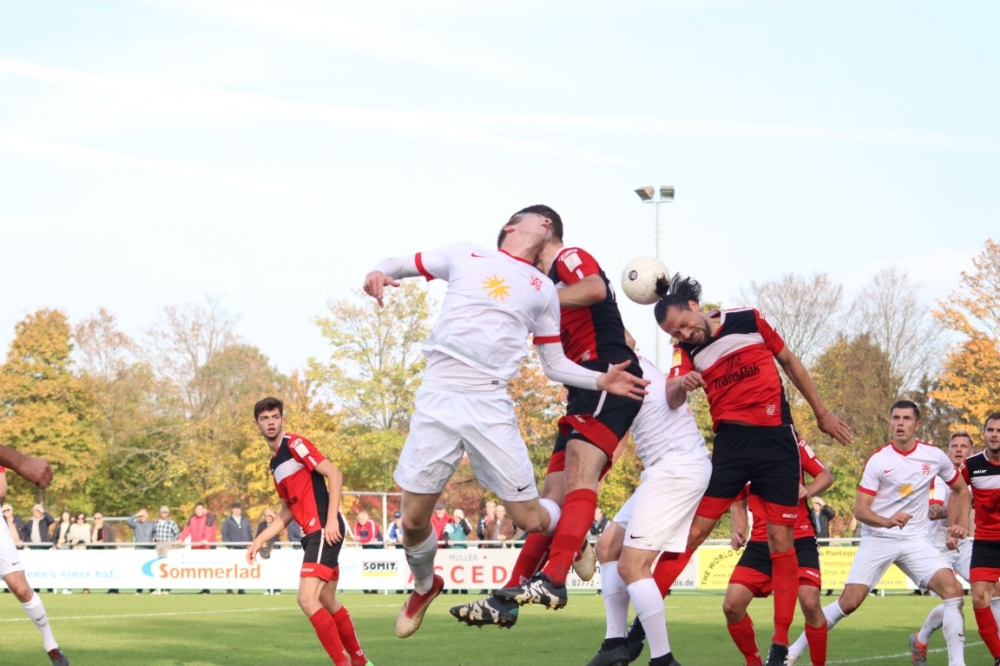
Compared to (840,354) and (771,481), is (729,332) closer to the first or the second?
(771,481)

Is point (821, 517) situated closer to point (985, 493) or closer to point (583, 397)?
point (985, 493)

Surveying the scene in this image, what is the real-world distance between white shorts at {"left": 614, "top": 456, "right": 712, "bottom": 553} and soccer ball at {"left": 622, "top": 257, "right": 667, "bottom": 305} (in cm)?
136

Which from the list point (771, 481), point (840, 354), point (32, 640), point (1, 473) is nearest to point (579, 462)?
point (771, 481)

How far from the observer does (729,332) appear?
9.73m

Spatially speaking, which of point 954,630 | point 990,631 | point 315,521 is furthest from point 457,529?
point 954,630

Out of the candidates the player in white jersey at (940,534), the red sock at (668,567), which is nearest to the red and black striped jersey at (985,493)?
the player in white jersey at (940,534)

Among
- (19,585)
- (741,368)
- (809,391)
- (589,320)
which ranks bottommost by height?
(19,585)

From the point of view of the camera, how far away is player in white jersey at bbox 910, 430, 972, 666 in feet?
39.8

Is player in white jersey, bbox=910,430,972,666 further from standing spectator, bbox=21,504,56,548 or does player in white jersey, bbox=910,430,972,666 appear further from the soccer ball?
standing spectator, bbox=21,504,56,548

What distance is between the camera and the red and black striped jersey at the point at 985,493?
12.1 metres

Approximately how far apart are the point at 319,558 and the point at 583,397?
433 cm

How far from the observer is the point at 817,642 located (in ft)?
34.6

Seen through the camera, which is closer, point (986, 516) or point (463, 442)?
point (463, 442)

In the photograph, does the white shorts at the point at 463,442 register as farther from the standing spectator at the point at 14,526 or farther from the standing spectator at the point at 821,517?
the standing spectator at the point at 14,526
